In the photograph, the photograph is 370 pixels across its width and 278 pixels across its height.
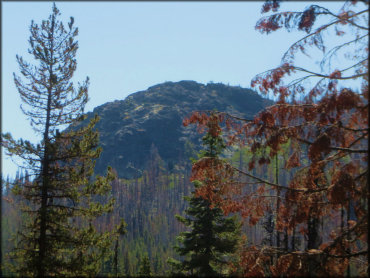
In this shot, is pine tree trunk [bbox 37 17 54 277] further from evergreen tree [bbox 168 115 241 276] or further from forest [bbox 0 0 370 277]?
evergreen tree [bbox 168 115 241 276]

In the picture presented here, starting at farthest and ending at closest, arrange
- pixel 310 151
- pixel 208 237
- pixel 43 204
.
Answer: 1. pixel 208 237
2. pixel 43 204
3. pixel 310 151

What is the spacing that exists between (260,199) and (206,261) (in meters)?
10.5

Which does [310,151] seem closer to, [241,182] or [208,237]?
[241,182]

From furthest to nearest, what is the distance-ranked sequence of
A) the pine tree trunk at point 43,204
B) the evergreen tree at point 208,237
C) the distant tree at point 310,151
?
the evergreen tree at point 208,237, the pine tree trunk at point 43,204, the distant tree at point 310,151

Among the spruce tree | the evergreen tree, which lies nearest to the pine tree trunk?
the spruce tree

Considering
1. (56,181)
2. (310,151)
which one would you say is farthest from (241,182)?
(56,181)

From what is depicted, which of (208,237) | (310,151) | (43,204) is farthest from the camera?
(208,237)

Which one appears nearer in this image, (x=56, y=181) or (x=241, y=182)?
(x=241, y=182)

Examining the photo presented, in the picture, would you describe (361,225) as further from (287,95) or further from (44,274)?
(44,274)

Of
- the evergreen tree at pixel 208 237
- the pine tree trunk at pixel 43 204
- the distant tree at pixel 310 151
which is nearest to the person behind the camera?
the distant tree at pixel 310 151

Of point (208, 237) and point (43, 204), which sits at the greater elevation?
point (43, 204)

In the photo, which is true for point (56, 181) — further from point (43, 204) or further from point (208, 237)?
point (208, 237)

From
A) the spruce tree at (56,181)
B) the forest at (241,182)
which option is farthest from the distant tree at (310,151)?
the spruce tree at (56,181)

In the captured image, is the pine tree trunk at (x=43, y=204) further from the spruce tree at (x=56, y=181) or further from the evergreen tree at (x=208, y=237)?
the evergreen tree at (x=208, y=237)
